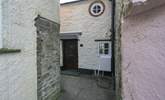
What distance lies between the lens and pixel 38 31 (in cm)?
355

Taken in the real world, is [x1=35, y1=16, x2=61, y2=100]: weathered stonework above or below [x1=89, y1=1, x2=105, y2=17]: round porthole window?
below

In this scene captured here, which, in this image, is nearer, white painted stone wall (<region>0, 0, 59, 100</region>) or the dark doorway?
white painted stone wall (<region>0, 0, 59, 100</region>)

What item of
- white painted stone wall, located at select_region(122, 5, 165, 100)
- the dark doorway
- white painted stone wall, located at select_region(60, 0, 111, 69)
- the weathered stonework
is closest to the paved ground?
the weathered stonework

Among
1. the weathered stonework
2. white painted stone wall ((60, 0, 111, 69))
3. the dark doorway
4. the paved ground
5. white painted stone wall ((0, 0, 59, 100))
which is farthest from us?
the dark doorway

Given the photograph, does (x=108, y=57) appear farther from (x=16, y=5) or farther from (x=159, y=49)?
(x=159, y=49)

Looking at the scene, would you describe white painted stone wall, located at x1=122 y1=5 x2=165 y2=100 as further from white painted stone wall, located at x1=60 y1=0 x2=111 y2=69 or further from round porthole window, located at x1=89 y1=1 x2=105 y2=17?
round porthole window, located at x1=89 y1=1 x2=105 y2=17

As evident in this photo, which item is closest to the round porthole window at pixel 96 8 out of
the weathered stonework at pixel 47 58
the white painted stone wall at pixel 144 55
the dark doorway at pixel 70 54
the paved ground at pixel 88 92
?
the dark doorway at pixel 70 54

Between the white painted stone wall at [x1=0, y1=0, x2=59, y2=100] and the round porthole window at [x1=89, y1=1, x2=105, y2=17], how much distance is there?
4.91m

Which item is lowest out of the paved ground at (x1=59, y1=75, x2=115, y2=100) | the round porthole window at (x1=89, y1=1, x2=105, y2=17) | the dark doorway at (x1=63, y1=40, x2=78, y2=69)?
the paved ground at (x1=59, y1=75, x2=115, y2=100)

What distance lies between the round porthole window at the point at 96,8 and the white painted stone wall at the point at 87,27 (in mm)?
183

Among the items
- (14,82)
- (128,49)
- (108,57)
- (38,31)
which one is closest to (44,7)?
(38,31)

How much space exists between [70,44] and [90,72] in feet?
7.61

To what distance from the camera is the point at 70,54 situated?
→ 9047 millimetres

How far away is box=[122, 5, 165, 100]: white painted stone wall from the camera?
0.60 meters
